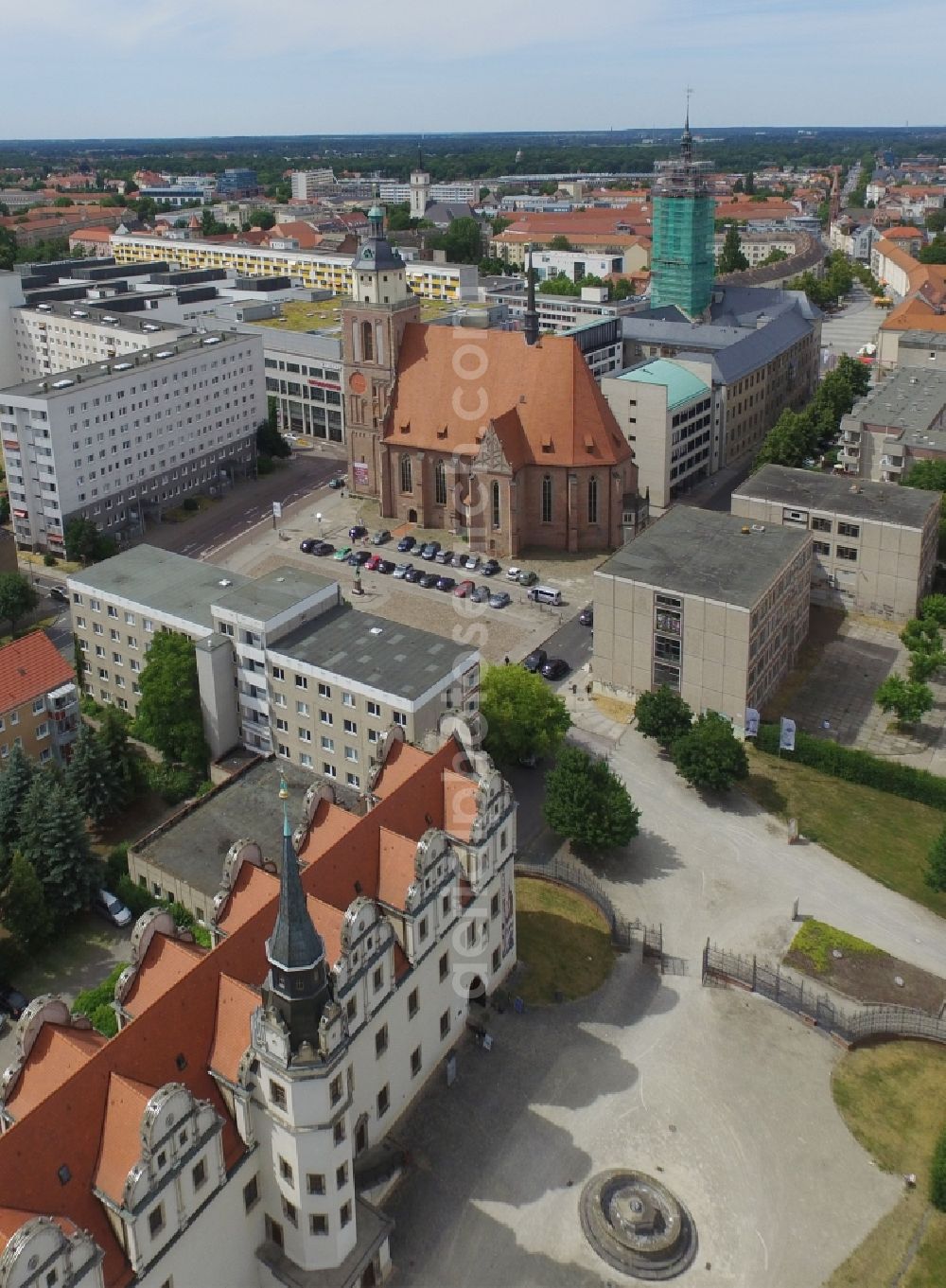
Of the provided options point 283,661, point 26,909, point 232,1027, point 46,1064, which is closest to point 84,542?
point 283,661

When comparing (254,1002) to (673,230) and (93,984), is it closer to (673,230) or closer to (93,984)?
(93,984)

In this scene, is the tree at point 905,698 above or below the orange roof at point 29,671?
below

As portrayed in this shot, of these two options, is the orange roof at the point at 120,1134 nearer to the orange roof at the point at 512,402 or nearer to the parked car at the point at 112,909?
the parked car at the point at 112,909

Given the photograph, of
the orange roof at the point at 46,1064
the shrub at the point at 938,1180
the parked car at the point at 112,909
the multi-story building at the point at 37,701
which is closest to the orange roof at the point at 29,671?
the multi-story building at the point at 37,701

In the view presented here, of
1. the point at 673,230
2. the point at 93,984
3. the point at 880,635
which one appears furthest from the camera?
the point at 673,230

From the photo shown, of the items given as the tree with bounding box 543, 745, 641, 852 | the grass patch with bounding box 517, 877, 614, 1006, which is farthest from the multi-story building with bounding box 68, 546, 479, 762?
the grass patch with bounding box 517, 877, 614, 1006

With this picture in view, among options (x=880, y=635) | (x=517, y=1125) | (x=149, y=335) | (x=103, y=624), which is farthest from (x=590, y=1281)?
(x=149, y=335)
